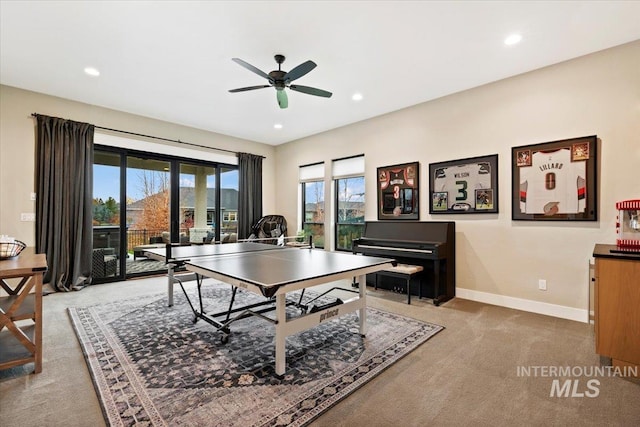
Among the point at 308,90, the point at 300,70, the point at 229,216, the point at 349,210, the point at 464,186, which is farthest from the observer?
the point at 229,216

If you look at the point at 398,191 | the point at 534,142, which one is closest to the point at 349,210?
the point at 398,191

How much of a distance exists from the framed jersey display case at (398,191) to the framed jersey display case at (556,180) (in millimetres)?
1348

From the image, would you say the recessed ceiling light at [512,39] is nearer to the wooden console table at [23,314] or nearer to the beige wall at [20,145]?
the wooden console table at [23,314]

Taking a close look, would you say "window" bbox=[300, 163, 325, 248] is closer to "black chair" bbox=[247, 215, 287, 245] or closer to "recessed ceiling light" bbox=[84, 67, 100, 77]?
"black chair" bbox=[247, 215, 287, 245]

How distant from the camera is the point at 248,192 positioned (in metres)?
6.77

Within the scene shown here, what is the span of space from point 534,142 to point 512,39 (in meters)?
1.27

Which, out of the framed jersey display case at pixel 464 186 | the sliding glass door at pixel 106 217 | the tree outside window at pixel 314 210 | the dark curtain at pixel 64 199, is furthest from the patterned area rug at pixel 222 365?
the tree outside window at pixel 314 210

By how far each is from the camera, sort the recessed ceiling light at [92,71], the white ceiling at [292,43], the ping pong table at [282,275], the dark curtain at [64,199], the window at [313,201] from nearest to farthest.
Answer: the ping pong table at [282,275] → the white ceiling at [292,43] → the recessed ceiling light at [92,71] → the dark curtain at [64,199] → the window at [313,201]

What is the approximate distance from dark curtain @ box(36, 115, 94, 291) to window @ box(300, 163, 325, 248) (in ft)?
12.9

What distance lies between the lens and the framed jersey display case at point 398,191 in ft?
15.5

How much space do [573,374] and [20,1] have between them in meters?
5.31

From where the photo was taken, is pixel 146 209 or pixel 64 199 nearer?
pixel 64 199

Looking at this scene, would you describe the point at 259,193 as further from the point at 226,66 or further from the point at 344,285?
the point at 226,66

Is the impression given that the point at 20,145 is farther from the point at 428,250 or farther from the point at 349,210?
the point at 428,250
